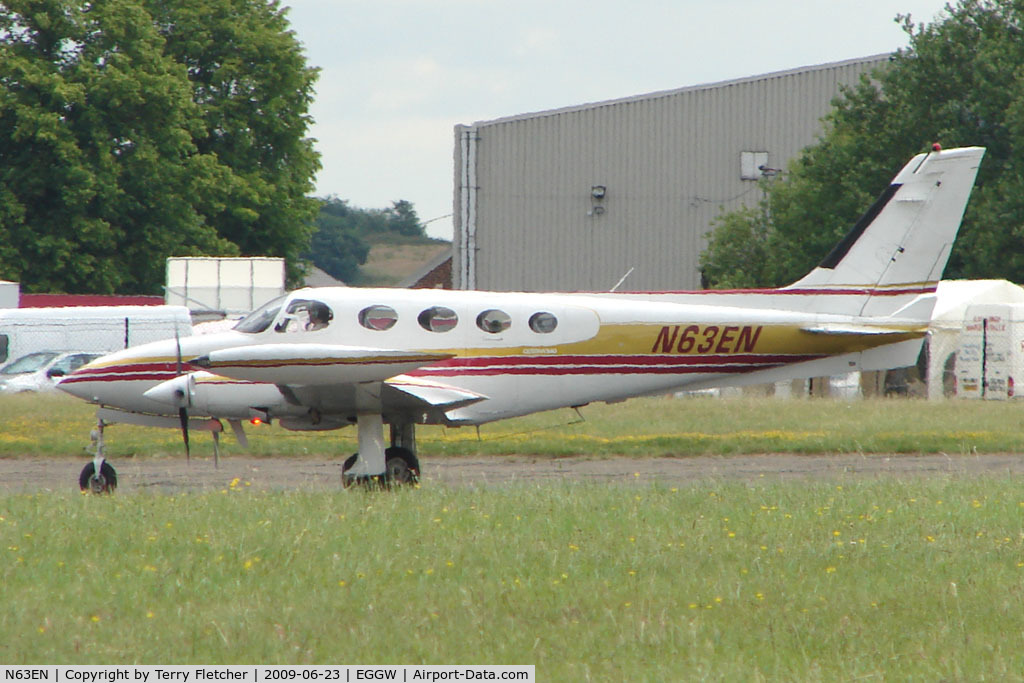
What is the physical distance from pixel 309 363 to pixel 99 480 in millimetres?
2767

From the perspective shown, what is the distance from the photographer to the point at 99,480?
13.4 metres

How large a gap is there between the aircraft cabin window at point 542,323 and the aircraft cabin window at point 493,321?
26 centimetres

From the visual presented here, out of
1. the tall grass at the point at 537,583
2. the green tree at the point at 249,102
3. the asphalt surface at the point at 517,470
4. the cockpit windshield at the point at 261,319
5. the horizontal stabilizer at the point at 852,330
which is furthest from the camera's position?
the green tree at the point at 249,102

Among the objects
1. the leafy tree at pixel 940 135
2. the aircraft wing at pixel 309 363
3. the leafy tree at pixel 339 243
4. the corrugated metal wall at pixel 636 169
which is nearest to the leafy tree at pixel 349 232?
the leafy tree at pixel 339 243

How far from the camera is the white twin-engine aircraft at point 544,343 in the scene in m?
13.7

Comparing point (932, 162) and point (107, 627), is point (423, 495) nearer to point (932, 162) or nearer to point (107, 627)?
point (107, 627)

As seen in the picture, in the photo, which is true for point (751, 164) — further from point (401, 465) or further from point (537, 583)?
point (537, 583)

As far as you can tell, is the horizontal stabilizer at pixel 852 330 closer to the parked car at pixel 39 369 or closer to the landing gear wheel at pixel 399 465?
the landing gear wheel at pixel 399 465

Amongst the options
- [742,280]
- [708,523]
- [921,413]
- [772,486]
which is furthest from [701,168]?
[708,523]

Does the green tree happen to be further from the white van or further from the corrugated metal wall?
the white van

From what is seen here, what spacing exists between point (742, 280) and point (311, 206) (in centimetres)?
1883

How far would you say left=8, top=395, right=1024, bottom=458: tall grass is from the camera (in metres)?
19.1

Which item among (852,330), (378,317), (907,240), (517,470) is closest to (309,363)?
(378,317)

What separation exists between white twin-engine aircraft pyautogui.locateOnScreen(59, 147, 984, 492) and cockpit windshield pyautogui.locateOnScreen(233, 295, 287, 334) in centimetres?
2
